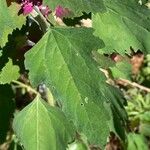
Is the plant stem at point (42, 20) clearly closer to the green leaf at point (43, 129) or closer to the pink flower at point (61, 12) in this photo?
the pink flower at point (61, 12)

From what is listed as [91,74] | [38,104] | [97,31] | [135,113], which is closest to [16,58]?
[38,104]

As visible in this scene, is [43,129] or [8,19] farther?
[43,129]

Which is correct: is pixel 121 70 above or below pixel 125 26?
below

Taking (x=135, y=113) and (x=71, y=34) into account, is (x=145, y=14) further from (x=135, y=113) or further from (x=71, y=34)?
(x=135, y=113)

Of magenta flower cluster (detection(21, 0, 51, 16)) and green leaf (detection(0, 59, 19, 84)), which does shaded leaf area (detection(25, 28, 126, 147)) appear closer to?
magenta flower cluster (detection(21, 0, 51, 16))

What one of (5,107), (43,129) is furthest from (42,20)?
(5,107)

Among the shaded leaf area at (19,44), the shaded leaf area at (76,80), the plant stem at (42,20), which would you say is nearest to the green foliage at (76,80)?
the shaded leaf area at (76,80)

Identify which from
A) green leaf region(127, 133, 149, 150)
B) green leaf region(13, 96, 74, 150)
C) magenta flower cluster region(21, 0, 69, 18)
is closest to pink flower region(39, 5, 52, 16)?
magenta flower cluster region(21, 0, 69, 18)

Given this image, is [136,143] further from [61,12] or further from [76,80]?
[76,80]
